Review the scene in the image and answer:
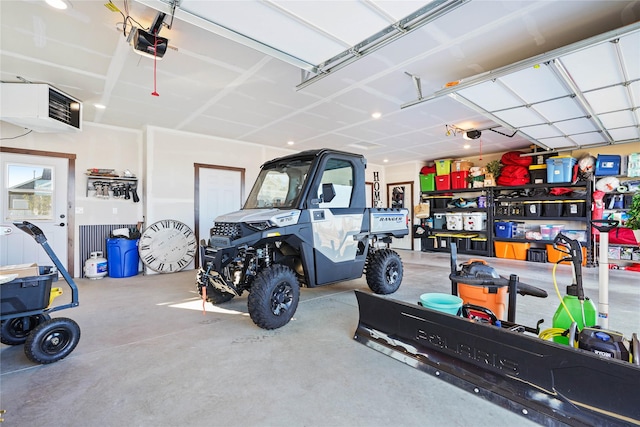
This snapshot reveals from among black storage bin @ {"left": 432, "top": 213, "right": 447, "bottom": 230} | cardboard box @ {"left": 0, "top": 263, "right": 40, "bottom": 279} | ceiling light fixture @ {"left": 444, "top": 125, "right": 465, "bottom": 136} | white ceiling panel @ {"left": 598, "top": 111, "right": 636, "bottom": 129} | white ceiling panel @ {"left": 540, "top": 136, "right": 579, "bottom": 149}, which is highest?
ceiling light fixture @ {"left": 444, "top": 125, "right": 465, "bottom": 136}

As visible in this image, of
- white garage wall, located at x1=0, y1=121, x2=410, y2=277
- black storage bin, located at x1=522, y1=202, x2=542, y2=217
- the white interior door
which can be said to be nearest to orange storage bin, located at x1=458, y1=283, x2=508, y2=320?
white garage wall, located at x1=0, y1=121, x2=410, y2=277

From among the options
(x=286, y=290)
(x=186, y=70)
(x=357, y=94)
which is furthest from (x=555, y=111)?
(x=186, y=70)

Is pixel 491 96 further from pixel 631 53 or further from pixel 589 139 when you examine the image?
pixel 589 139

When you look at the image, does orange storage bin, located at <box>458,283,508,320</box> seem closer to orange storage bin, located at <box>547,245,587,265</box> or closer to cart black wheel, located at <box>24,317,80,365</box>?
cart black wheel, located at <box>24,317,80,365</box>

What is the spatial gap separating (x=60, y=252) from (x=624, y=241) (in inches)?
442

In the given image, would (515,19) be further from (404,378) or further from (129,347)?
(129,347)

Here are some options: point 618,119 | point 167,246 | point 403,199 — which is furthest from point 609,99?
point 167,246

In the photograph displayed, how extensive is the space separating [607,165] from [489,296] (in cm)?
649

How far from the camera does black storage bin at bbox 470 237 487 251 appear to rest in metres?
8.06

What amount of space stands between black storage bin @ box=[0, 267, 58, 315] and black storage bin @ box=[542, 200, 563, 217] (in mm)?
9098

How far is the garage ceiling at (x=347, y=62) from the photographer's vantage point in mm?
2330

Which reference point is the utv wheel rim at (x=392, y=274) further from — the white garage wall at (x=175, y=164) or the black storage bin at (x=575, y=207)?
the black storage bin at (x=575, y=207)

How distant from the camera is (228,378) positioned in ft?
6.63

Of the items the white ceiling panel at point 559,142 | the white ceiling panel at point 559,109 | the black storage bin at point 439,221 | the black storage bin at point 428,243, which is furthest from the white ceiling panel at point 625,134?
the black storage bin at point 428,243
